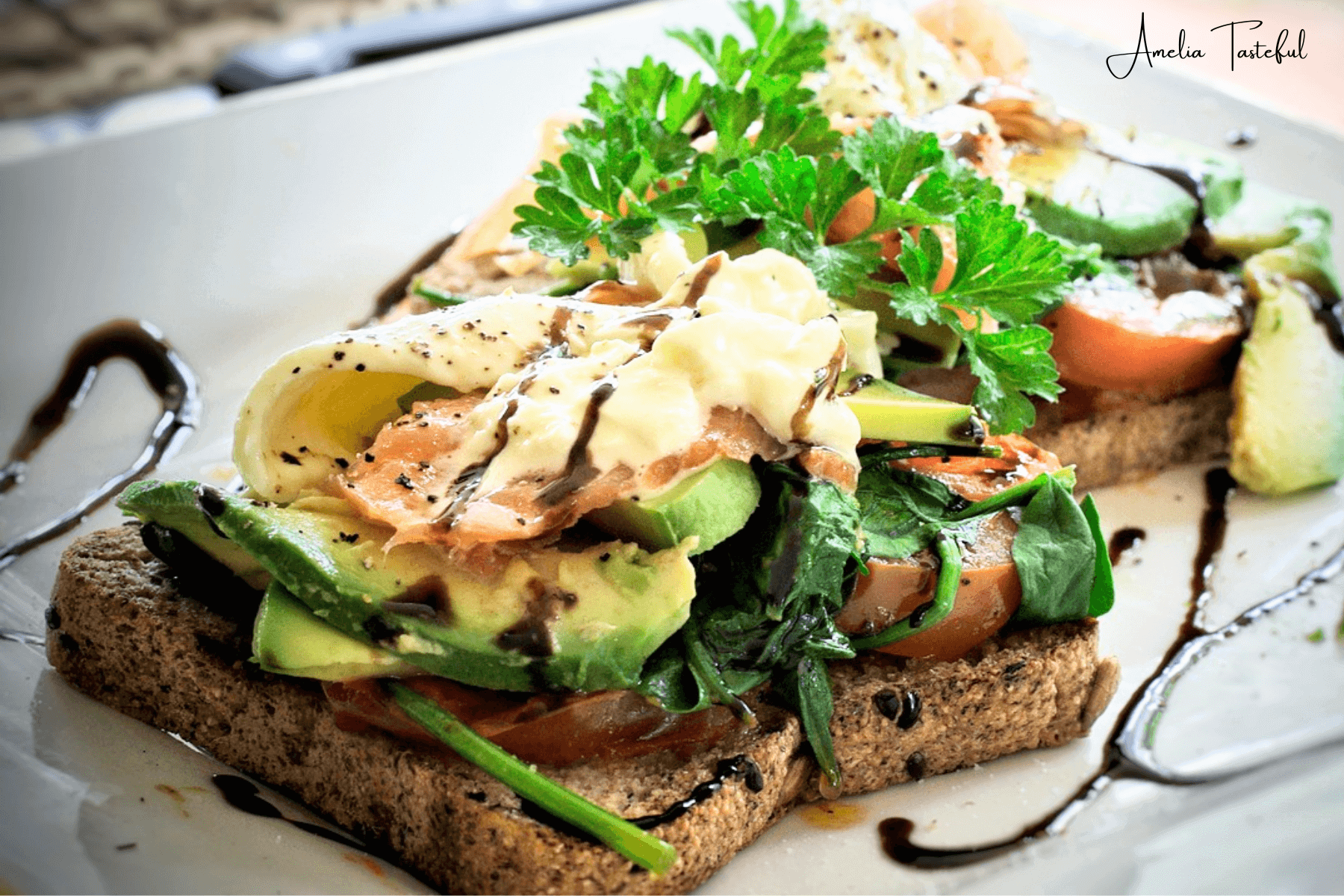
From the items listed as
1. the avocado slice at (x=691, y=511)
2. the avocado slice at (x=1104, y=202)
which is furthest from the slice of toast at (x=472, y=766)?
the avocado slice at (x=1104, y=202)

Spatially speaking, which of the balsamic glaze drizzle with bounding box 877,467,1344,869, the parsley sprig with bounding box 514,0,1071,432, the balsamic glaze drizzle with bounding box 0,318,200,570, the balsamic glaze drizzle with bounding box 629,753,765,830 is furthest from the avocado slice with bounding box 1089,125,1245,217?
the balsamic glaze drizzle with bounding box 0,318,200,570

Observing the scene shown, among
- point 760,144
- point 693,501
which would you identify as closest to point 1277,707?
point 693,501

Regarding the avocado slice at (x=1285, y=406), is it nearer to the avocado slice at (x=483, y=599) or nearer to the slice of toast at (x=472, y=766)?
the slice of toast at (x=472, y=766)

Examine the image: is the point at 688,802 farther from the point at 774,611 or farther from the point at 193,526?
the point at 193,526

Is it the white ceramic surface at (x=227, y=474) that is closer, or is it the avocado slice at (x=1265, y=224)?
the white ceramic surface at (x=227, y=474)

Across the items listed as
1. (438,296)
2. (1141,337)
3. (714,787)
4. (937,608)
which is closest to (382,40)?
(438,296)
